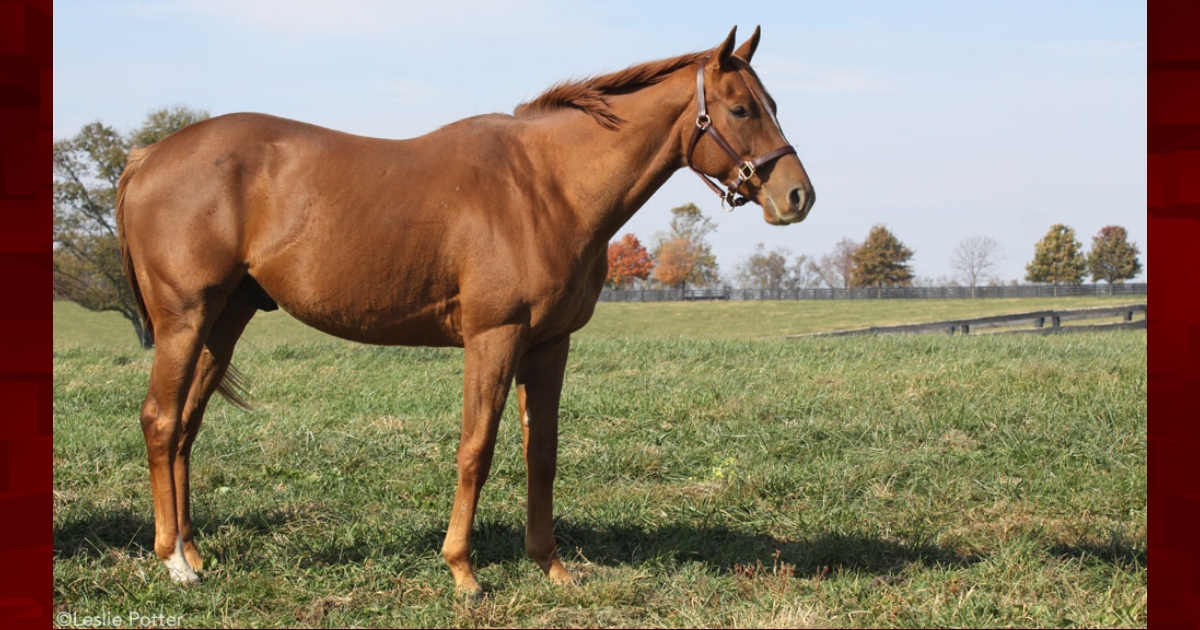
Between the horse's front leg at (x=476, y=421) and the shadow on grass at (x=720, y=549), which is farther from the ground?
the horse's front leg at (x=476, y=421)

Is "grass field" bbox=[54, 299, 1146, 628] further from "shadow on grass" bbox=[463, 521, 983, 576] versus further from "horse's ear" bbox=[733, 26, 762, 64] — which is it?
"horse's ear" bbox=[733, 26, 762, 64]

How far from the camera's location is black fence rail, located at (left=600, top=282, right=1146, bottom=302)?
6309 centimetres

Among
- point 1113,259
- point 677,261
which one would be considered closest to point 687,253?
point 677,261

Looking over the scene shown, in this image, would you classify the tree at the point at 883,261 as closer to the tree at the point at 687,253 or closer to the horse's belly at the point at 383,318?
the tree at the point at 687,253

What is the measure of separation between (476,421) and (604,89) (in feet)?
6.30

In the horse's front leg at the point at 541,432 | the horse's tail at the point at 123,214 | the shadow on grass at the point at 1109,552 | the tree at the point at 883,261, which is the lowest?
the shadow on grass at the point at 1109,552

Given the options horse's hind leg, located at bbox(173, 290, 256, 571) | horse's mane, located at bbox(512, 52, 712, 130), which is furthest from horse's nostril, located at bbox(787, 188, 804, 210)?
horse's hind leg, located at bbox(173, 290, 256, 571)

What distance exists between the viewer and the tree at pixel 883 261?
7719 cm

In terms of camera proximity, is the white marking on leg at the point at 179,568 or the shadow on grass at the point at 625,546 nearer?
the white marking on leg at the point at 179,568

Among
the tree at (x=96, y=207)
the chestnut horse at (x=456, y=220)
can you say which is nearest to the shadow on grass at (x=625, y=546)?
the chestnut horse at (x=456, y=220)
